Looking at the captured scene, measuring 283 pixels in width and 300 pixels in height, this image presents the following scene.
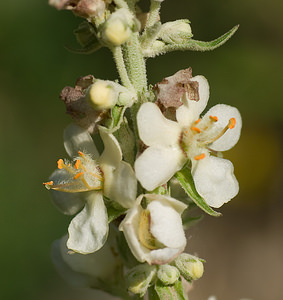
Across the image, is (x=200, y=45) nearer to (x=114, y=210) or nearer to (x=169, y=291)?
(x=114, y=210)

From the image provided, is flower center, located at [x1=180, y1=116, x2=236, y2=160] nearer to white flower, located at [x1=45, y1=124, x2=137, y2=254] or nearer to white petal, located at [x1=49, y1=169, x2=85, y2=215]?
white flower, located at [x1=45, y1=124, x2=137, y2=254]

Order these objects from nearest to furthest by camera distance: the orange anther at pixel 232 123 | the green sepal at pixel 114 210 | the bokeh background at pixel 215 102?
1. the green sepal at pixel 114 210
2. the orange anther at pixel 232 123
3. the bokeh background at pixel 215 102

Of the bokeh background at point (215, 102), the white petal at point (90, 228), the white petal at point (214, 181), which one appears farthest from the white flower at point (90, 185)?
the bokeh background at point (215, 102)

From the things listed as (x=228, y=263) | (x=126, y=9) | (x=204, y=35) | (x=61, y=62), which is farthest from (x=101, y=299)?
(x=126, y=9)

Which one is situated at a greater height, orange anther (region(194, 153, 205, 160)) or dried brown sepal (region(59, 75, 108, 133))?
dried brown sepal (region(59, 75, 108, 133))

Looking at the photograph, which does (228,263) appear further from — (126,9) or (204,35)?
(126,9)

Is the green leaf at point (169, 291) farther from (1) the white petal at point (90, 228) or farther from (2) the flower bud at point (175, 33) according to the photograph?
(2) the flower bud at point (175, 33)

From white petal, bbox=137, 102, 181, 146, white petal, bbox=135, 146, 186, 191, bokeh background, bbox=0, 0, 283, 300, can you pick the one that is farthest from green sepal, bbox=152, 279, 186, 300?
bokeh background, bbox=0, 0, 283, 300

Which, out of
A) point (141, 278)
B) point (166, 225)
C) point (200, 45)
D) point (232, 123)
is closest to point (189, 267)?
point (141, 278)

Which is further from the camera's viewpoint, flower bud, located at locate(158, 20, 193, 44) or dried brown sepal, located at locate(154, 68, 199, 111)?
flower bud, located at locate(158, 20, 193, 44)
